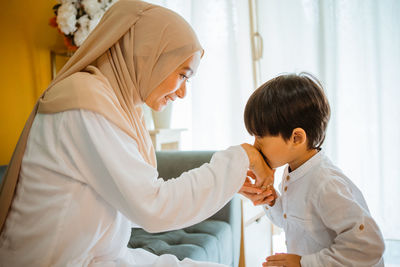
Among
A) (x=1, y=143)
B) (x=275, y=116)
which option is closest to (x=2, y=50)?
(x=1, y=143)

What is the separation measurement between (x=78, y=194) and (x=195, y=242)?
0.86 m

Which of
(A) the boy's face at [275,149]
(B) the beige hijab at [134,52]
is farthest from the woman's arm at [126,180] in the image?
(A) the boy's face at [275,149]

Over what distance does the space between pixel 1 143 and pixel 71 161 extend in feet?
5.21

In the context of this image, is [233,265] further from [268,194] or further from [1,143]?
[1,143]

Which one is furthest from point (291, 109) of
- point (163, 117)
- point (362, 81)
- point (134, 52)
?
point (362, 81)

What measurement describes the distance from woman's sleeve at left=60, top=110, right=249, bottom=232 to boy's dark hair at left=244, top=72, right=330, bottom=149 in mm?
332

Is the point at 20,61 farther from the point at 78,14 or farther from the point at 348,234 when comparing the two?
the point at 348,234

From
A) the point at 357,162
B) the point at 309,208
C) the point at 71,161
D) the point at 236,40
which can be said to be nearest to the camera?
the point at 71,161

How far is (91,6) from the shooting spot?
2180 millimetres

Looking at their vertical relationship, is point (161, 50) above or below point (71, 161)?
above

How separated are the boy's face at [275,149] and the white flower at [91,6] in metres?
1.81

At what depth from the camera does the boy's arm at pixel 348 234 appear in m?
0.84

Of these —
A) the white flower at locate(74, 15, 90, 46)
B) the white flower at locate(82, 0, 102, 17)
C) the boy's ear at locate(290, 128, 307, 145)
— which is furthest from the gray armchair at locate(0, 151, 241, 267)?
the white flower at locate(82, 0, 102, 17)

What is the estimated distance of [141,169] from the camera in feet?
2.51
